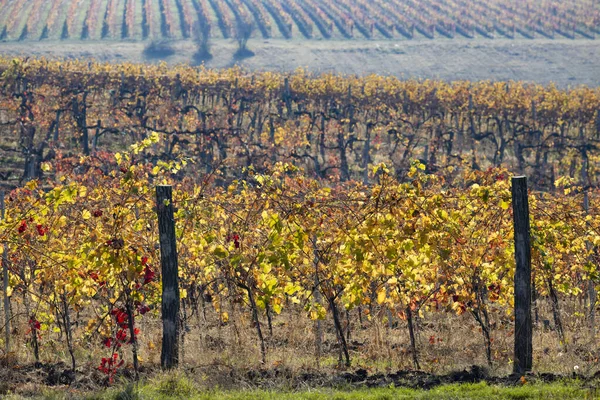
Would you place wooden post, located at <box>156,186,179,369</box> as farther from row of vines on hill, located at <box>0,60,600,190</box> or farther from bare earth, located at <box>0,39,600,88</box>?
bare earth, located at <box>0,39,600,88</box>

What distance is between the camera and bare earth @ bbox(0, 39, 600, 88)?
67.1 m

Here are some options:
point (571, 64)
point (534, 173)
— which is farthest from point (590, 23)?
point (534, 173)

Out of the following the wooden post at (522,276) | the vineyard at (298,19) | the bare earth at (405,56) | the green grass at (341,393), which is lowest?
the green grass at (341,393)

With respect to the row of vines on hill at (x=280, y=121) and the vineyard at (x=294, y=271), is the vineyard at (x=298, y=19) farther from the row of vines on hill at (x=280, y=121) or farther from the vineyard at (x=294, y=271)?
the vineyard at (x=294, y=271)

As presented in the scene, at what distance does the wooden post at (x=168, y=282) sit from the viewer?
281 inches

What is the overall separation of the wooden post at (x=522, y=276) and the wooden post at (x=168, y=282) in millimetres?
3395

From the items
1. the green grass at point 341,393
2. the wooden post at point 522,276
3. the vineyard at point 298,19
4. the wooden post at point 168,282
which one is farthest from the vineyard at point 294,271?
the vineyard at point 298,19

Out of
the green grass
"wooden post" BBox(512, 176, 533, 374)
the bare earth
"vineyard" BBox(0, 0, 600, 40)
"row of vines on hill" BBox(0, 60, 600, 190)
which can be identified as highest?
"vineyard" BBox(0, 0, 600, 40)

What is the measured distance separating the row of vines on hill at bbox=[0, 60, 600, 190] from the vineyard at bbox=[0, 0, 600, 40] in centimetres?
4487

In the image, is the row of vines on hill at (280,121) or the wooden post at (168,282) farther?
the row of vines on hill at (280,121)

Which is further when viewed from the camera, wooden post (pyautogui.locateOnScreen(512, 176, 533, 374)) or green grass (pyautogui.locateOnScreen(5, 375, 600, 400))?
wooden post (pyautogui.locateOnScreen(512, 176, 533, 374))

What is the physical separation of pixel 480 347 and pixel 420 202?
2.88 meters

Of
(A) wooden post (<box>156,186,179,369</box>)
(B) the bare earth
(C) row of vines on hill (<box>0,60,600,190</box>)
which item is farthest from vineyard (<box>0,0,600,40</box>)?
(A) wooden post (<box>156,186,179,369</box>)

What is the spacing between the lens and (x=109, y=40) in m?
74.4
